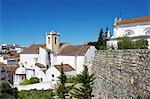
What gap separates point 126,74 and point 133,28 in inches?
882

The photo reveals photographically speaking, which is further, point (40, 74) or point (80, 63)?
point (40, 74)

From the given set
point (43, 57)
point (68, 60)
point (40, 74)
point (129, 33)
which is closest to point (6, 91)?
point (40, 74)

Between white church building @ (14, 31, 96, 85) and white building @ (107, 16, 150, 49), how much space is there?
4267 mm

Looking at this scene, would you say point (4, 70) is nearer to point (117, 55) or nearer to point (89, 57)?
point (89, 57)

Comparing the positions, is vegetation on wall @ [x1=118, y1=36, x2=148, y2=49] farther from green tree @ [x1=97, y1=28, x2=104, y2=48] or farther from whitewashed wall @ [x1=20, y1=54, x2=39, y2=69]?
whitewashed wall @ [x1=20, y1=54, x2=39, y2=69]

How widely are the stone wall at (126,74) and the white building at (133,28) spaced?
16.9 metres

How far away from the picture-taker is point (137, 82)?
690 centimetres

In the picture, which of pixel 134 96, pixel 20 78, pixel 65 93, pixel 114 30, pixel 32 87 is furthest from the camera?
pixel 114 30

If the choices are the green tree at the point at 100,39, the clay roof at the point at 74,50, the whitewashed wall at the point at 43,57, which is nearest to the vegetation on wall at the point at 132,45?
the clay roof at the point at 74,50

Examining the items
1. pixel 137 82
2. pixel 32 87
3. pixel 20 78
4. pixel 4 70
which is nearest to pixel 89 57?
pixel 32 87

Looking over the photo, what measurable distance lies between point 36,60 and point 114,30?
11211 mm

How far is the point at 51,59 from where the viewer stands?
92.3 ft

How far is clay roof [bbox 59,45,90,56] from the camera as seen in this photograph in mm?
26047

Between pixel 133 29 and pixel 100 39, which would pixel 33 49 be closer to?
pixel 100 39
